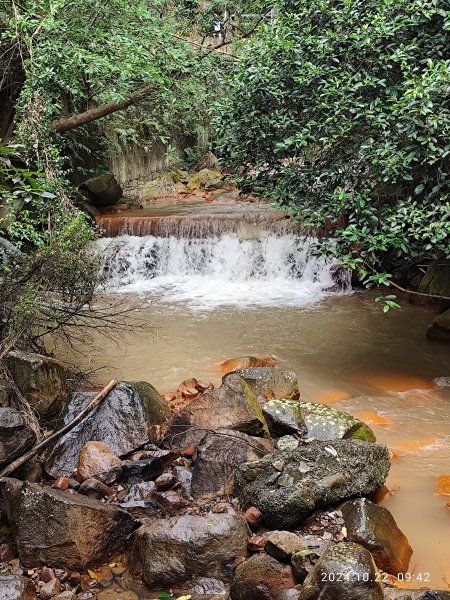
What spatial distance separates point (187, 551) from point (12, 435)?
61.0 inches

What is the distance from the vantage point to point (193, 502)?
4.00 metres

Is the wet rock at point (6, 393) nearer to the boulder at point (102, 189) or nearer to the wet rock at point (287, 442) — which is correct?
the wet rock at point (287, 442)

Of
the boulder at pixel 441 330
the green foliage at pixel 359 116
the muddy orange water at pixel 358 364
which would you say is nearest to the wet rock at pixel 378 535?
the muddy orange water at pixel 358 364

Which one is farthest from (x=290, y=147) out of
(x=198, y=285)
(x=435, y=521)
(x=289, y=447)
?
(x=198, y=285)

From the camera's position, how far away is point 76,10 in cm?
862

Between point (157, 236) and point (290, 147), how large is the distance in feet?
20.3

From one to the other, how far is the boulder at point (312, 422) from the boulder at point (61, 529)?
1758 millimetres

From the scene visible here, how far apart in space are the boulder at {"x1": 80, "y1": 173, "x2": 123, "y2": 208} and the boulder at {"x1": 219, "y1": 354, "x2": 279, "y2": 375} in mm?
8133

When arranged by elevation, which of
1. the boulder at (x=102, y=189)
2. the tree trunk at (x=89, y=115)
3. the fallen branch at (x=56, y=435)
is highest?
the tree trunk at (x=89, y=115)

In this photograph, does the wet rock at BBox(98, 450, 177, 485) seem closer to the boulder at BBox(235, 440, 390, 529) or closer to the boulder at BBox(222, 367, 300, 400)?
the boulder at BBox(235, 440, 390, 529)

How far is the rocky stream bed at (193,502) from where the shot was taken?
3.14 metres

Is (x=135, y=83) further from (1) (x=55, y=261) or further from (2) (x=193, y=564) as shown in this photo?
(2) (x=193, y=564)

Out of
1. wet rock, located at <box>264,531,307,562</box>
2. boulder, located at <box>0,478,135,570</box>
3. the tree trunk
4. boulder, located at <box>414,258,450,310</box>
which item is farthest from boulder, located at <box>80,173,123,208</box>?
wet rock, located at <box>264,531,307,562</box>

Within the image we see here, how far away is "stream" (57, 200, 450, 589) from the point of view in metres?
4.67
